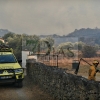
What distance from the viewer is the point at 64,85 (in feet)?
31.4

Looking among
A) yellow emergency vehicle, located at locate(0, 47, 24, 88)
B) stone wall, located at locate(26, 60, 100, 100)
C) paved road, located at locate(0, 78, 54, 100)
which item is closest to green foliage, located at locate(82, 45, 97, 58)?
stone wall, located at locate(26, 60, 100, 100)

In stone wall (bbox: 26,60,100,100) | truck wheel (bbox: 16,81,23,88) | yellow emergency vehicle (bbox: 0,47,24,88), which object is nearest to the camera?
stone wall (bbox: 26,60,100,100)

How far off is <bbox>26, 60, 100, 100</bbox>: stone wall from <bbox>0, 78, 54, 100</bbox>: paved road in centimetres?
35

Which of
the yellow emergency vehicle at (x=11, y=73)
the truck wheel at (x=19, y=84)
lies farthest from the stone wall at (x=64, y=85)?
the yellow emergency vehicle at (x=11, y=73)

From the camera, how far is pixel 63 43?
192 ft

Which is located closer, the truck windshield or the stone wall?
the stone wall

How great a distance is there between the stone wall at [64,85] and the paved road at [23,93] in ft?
1.15

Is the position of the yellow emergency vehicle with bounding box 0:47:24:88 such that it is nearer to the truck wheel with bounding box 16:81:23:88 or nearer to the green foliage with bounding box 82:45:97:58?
the truck wheel with bounding box 16:81:23:88

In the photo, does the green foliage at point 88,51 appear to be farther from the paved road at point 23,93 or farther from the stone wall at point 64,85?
the paved road at point 23,93

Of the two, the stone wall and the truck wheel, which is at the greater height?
the stone wall

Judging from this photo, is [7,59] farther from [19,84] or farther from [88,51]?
[88,51]

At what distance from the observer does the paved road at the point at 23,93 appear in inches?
435

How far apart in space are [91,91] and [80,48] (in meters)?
54.8

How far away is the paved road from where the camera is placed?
11039mm
